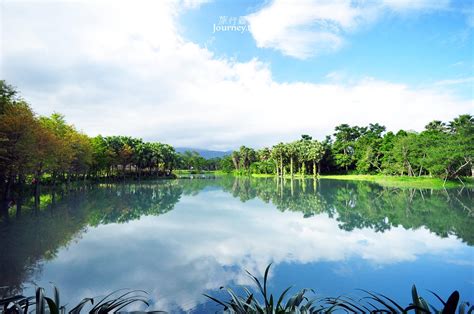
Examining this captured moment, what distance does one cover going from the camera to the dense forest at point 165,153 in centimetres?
1655

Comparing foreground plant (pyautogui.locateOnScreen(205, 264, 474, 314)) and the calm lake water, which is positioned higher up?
foreground plant (pyautogui.locateOnScreen(205, 264, 474, 314))

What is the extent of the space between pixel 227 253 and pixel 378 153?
4851 centimetres

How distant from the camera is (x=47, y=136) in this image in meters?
19.6

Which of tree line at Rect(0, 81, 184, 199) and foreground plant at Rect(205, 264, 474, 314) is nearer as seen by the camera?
foreground plant at Rect(205, 264, 474, 314)

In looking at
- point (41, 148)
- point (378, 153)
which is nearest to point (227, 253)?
point (41, 148)

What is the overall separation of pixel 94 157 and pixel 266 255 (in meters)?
37.1

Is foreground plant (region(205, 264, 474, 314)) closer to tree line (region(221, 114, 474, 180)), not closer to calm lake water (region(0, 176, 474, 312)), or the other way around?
calm lake water (region(0, 176, 474, 312))

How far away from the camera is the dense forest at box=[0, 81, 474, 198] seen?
1655 cm

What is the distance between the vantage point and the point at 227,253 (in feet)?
24.9

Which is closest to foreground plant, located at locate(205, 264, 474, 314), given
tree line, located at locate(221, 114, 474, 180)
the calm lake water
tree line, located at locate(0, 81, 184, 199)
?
the calm lake water

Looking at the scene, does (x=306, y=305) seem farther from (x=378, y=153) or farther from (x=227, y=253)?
(x=378, y=153)

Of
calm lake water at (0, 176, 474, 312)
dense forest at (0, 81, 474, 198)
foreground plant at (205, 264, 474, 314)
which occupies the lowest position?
calm lake water at (0, 176, 474, 312)

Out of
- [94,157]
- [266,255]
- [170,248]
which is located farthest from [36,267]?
[94,157]

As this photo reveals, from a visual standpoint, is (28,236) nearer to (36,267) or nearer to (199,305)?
(36,267)
